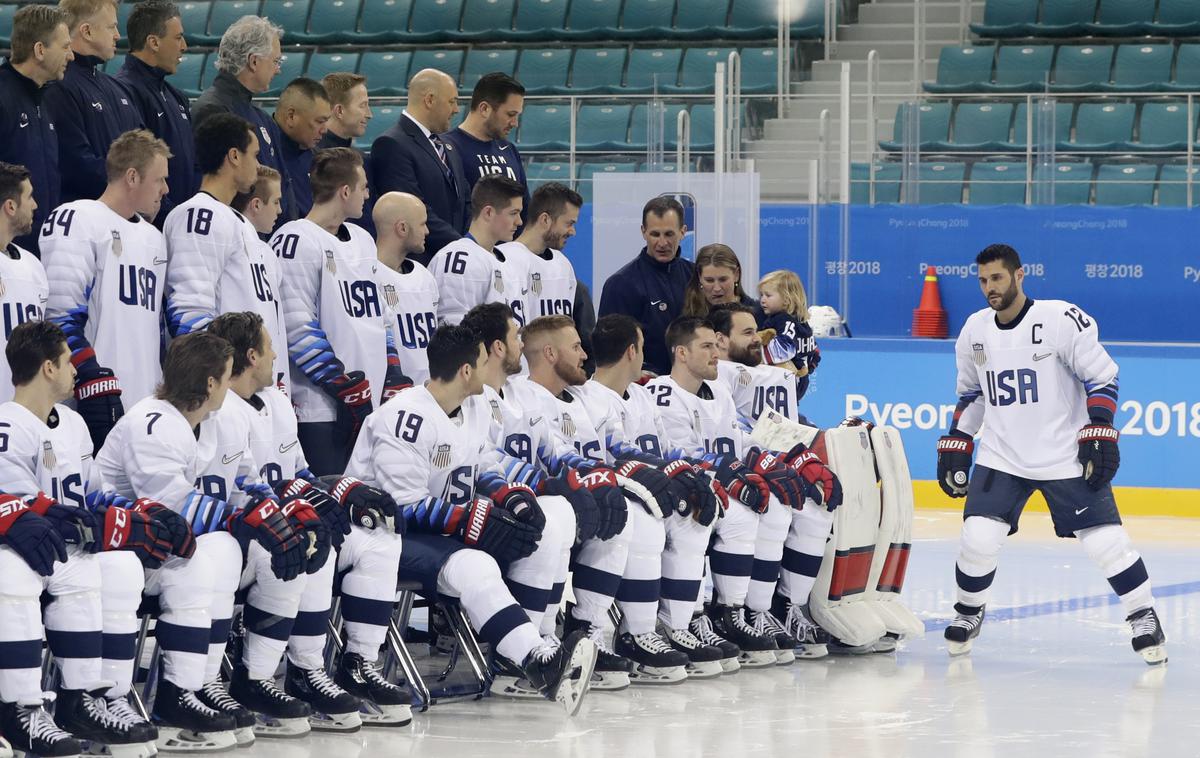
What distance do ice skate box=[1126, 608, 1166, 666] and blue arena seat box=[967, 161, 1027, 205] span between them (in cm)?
539

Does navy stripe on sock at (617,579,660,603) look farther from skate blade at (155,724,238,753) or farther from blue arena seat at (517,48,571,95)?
blue arena seat at (517,48,571,95)

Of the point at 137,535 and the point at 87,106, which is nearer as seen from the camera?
the point at 137,535

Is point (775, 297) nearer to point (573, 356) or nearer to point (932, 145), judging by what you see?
point (573, 356)

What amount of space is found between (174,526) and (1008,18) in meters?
11.2

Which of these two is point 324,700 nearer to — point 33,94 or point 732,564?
point 732,564

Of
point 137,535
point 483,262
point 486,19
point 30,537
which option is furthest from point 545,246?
point 486,19

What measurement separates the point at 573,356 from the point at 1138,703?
210 cm

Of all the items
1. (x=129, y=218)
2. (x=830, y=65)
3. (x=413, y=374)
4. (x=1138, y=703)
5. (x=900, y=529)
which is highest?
(x=830, y=65)

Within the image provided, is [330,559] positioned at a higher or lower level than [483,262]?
lower

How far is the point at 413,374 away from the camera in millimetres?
6051

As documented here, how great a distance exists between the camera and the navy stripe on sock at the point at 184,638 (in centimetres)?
445

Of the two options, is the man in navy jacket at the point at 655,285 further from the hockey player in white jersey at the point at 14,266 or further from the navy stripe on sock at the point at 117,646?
the navy stripe on sock at the point at 117,646

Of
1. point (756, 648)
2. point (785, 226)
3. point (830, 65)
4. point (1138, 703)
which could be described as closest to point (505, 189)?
point (756, 648)

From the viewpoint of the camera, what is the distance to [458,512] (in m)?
5.05
